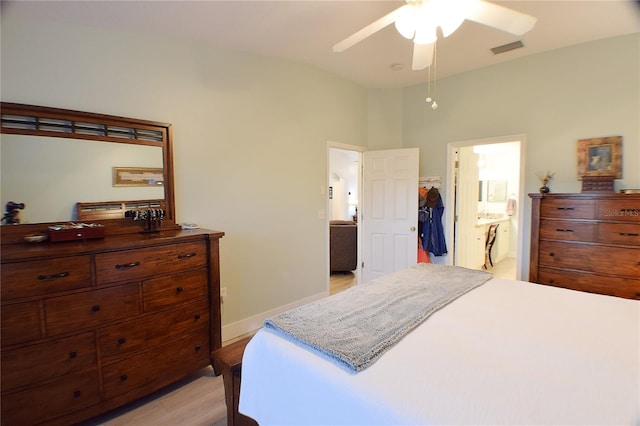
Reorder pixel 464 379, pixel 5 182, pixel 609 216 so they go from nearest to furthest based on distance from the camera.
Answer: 1. pixel 464 379
2. pixel 5 182
3. pixel 609 216

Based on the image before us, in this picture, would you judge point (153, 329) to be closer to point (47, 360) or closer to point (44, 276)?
point (47, 360)

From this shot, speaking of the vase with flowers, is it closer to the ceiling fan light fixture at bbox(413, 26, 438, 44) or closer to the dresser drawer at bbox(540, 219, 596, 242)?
the dresser drawer at bbox(540, 219, 596, 242)

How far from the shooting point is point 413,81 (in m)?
4.00

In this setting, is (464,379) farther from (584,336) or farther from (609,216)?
(609,216)

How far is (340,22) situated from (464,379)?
256cm

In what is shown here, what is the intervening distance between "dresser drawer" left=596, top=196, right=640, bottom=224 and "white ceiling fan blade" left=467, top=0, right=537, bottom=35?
1991mm

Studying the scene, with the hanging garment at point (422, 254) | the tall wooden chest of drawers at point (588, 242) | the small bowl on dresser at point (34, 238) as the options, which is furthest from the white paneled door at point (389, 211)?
the small bowl on dresser at point (34, 238)

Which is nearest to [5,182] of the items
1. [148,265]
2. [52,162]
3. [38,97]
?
[52,162]

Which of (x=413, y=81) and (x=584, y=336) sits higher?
(x=413, y=81)

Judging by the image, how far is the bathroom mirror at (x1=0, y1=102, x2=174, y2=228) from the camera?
6.35 ft

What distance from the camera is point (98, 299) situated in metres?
1.78

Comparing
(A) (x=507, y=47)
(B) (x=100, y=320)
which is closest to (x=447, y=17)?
(A) (x=507, y=47)

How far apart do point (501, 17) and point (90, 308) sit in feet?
8.83

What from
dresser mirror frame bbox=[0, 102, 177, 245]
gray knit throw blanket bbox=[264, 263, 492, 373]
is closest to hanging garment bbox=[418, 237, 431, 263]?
gray knit throw blanket bbox=[264, 263, 492, 373]
